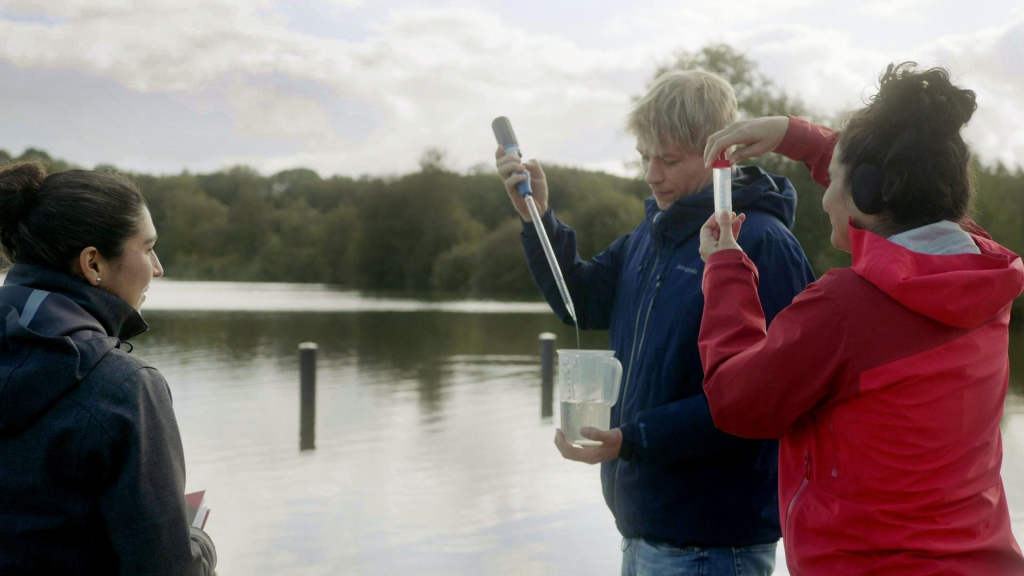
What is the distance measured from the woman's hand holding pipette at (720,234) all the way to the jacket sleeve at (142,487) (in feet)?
3.73

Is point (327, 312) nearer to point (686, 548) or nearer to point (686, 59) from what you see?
point (686, 59)

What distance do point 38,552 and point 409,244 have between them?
6883 cm

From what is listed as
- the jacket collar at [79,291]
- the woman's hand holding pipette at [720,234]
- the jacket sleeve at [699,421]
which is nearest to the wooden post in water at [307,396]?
the jacket sleeve at [699,421]

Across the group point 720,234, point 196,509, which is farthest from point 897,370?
point 196,509

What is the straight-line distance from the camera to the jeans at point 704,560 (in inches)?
89.2

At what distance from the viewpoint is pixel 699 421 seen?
2213 millimetres

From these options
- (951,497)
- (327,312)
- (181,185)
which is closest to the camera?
(951,497)

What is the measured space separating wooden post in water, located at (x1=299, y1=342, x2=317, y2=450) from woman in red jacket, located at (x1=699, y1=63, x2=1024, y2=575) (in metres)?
7.11

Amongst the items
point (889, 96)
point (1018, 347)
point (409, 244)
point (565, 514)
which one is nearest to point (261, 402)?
point (565, 514)

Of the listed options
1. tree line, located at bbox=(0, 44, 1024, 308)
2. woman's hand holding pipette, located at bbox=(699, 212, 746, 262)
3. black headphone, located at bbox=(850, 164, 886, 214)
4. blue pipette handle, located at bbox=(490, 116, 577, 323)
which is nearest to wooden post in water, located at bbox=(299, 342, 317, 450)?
blue pipette handle, located at bbox=(490, 116, 577, 323)

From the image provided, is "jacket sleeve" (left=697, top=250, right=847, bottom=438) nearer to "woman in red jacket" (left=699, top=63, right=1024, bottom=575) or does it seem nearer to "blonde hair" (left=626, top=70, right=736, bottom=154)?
"woman in red jacket" (left=699, top=63, right=1024, bottom=575)

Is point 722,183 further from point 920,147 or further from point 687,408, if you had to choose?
point 687,408

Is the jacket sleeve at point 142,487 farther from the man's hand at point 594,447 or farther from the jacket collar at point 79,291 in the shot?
the man's hand at point 594,447

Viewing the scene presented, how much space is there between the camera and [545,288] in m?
2.99
